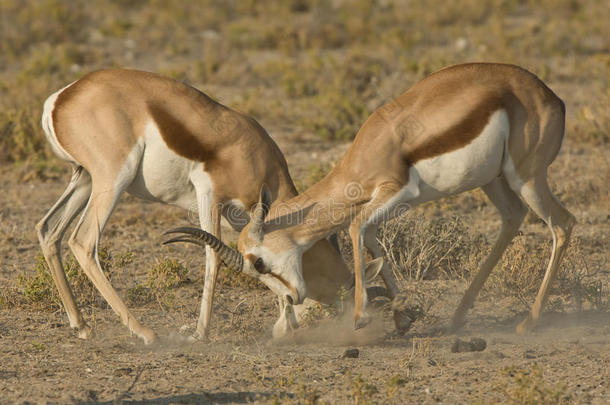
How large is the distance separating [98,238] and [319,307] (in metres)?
1.82

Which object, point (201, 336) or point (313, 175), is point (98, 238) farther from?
point (313, 175)

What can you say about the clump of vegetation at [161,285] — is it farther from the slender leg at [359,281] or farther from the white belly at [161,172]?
the slender leg at [359,281]

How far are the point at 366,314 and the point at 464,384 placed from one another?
941 mm

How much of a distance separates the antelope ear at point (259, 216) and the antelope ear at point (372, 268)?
0.88 meters

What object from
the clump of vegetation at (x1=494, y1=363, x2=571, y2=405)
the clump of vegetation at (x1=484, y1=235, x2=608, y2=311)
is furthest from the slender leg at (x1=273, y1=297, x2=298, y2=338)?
the clump of vegetation at (x1=484, y1=235, x2=608, y2=311)

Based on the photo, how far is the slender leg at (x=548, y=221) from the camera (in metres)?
7.11

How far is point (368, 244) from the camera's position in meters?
7.40

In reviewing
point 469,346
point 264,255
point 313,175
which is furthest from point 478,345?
point 313,175

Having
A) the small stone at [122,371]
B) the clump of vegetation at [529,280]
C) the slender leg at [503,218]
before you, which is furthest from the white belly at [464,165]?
the small stone at [122,371]

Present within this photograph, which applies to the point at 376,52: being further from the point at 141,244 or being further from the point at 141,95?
the point at 141,95

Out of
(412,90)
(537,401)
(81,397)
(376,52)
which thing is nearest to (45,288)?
(81,397)

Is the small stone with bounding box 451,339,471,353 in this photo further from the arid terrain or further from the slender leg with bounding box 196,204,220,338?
the slender leg with bounding box 196,204,220,338

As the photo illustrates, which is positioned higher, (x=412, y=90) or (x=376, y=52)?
(x=412, y=90)

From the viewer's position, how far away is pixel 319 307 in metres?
7.03
